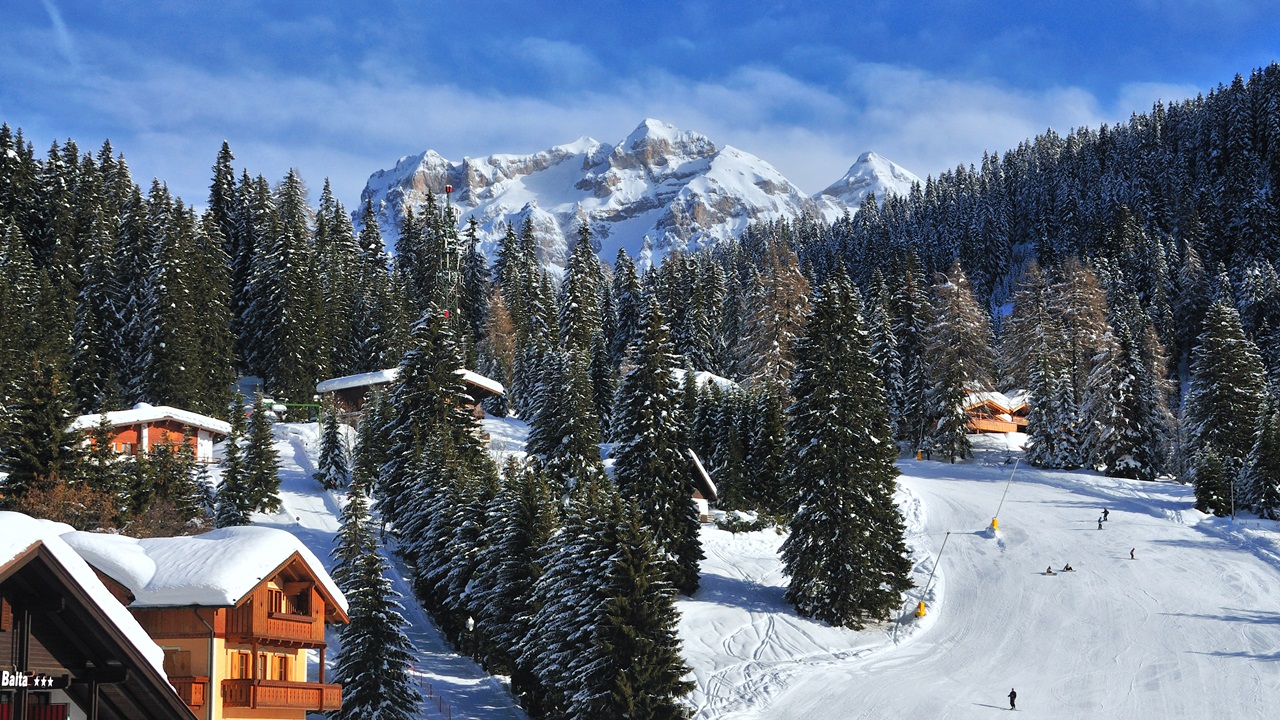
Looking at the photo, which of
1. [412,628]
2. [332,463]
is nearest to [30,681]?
[412,628]

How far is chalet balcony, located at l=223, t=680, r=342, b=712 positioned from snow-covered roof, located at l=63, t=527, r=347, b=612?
3.22 metres

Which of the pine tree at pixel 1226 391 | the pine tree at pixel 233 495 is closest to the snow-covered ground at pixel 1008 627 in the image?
the pine tree at pixel 233 495

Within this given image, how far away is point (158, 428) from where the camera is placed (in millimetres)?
68000

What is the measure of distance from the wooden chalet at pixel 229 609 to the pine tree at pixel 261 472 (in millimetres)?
31571

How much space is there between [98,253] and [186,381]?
17.3m

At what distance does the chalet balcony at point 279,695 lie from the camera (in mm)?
23312

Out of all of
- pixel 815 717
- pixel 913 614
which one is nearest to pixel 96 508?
pixel 815 717

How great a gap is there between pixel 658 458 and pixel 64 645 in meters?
39.3

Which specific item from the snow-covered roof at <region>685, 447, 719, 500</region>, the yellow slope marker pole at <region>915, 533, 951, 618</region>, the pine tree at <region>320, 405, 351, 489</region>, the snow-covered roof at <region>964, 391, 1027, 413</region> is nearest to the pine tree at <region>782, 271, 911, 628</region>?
the yellow slope marker pole at <region>915, 533, 951, 618</region>

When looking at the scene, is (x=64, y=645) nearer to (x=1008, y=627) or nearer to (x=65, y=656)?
(x=65, y=656)

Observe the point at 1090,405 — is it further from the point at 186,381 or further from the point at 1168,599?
the point at 186,381

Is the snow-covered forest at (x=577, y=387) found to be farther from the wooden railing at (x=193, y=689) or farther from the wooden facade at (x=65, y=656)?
the wooden facade at (x=65, y=656)

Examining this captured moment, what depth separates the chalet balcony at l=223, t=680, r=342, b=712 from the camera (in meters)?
23.3

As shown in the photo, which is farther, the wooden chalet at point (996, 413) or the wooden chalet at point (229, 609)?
the wooden chalet at point (996, 413)
